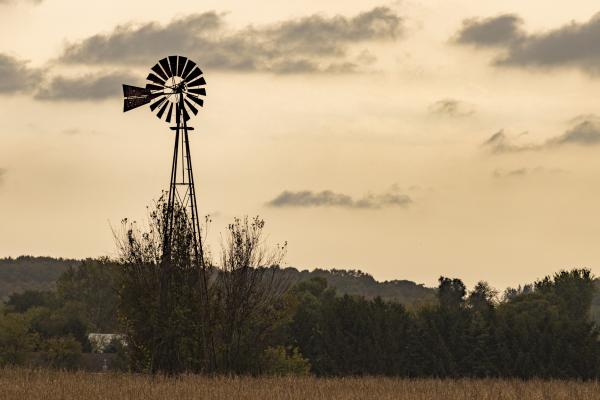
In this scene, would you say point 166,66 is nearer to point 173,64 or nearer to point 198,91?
point 173,64

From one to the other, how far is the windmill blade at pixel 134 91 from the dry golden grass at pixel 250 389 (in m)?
13.5

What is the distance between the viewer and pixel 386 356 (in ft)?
224

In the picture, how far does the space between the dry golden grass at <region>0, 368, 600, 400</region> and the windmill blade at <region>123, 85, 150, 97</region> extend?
13.5 m

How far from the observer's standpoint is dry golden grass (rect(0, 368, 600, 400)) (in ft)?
97.6

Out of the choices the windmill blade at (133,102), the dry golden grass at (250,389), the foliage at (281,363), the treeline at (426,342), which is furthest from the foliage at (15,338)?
the dry golden grass at (250,389)

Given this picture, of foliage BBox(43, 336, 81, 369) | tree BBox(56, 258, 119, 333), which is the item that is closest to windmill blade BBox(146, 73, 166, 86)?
foliage BBox(43, 336, 81, 369)

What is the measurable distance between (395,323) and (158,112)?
29.4 metres

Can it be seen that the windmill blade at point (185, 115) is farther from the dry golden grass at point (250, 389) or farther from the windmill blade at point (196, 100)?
the dry golden grass at point (250, 389)

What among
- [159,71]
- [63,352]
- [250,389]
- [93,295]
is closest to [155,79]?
[159,71]

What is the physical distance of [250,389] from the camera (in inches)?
1275

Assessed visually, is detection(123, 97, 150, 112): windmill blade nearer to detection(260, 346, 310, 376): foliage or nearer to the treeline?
the treeline

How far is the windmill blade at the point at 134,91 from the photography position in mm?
45562

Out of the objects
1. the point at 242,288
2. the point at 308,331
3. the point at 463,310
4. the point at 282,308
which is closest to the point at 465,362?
the point at 463,310

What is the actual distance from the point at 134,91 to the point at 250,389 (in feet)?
→ 59.4
